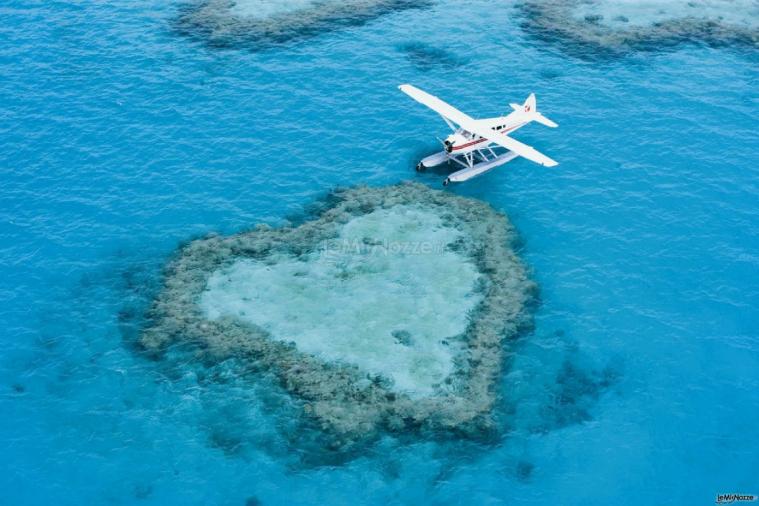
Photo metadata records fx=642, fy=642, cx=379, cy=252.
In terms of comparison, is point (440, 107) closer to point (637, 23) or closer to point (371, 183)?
point (371, 183)

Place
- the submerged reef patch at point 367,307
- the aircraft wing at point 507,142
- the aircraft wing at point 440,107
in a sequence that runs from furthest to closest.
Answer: the aircraft wing at point 440,107 < the aircraft wing at point 507,142 < the submerged reef patch at point 367,307

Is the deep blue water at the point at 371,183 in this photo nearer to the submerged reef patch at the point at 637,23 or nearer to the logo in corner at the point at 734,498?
the logo in corner at the point at 734,498

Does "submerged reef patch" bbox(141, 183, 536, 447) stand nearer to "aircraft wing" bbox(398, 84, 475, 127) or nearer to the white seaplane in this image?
the white seaplane

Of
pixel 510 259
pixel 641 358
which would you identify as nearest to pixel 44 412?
pixel 510 259

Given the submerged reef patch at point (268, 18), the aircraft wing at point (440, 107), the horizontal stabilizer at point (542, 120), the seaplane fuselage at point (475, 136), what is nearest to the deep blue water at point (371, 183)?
the submerged reef patch at point (268, 18)

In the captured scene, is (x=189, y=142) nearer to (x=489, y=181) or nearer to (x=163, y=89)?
(x=163, y=89)

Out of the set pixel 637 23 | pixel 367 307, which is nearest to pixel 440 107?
pixel 367 307
